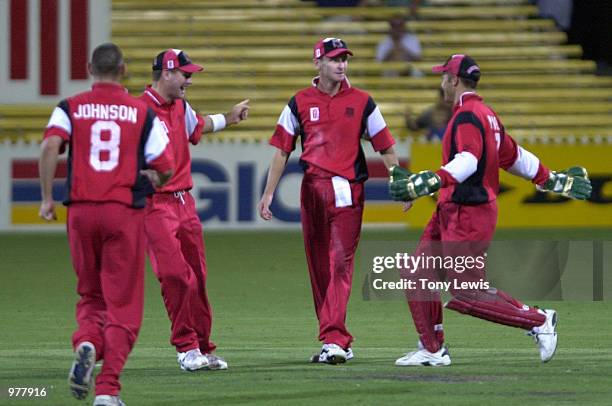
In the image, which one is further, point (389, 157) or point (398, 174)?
point (389, 157)

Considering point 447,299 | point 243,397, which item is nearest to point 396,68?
point 447,299

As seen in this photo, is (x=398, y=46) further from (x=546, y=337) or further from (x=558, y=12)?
(x=546, y=337)

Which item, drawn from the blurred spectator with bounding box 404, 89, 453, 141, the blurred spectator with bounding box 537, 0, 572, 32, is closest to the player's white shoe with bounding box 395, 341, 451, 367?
the blurred spectator with bounding box 404, 89, 453, 141

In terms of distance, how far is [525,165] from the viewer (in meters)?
9.43

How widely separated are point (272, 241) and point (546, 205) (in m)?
3.75

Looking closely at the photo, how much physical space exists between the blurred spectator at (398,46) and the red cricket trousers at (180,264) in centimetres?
1306

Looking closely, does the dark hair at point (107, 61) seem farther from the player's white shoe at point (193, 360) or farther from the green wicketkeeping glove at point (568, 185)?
the green wicketkeeping glove at point (568, 185)

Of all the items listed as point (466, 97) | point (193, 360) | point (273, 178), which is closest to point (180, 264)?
point (193, 360)

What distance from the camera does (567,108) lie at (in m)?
21.6

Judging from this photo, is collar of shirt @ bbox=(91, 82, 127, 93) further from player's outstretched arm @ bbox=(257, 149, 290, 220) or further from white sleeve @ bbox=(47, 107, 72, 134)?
player's outstretched arm @ bbox=(257, 149, 290, 220)

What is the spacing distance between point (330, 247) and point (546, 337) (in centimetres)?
152

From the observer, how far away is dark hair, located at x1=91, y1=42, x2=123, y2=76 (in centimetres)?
748

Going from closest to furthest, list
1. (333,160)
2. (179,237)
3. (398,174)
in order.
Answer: (398,174) → (179,237) → (333,160)

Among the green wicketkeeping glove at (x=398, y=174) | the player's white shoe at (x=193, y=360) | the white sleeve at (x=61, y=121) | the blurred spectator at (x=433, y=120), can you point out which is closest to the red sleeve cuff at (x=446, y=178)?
the green wicketkeeping glove at (x=398, y=174)
